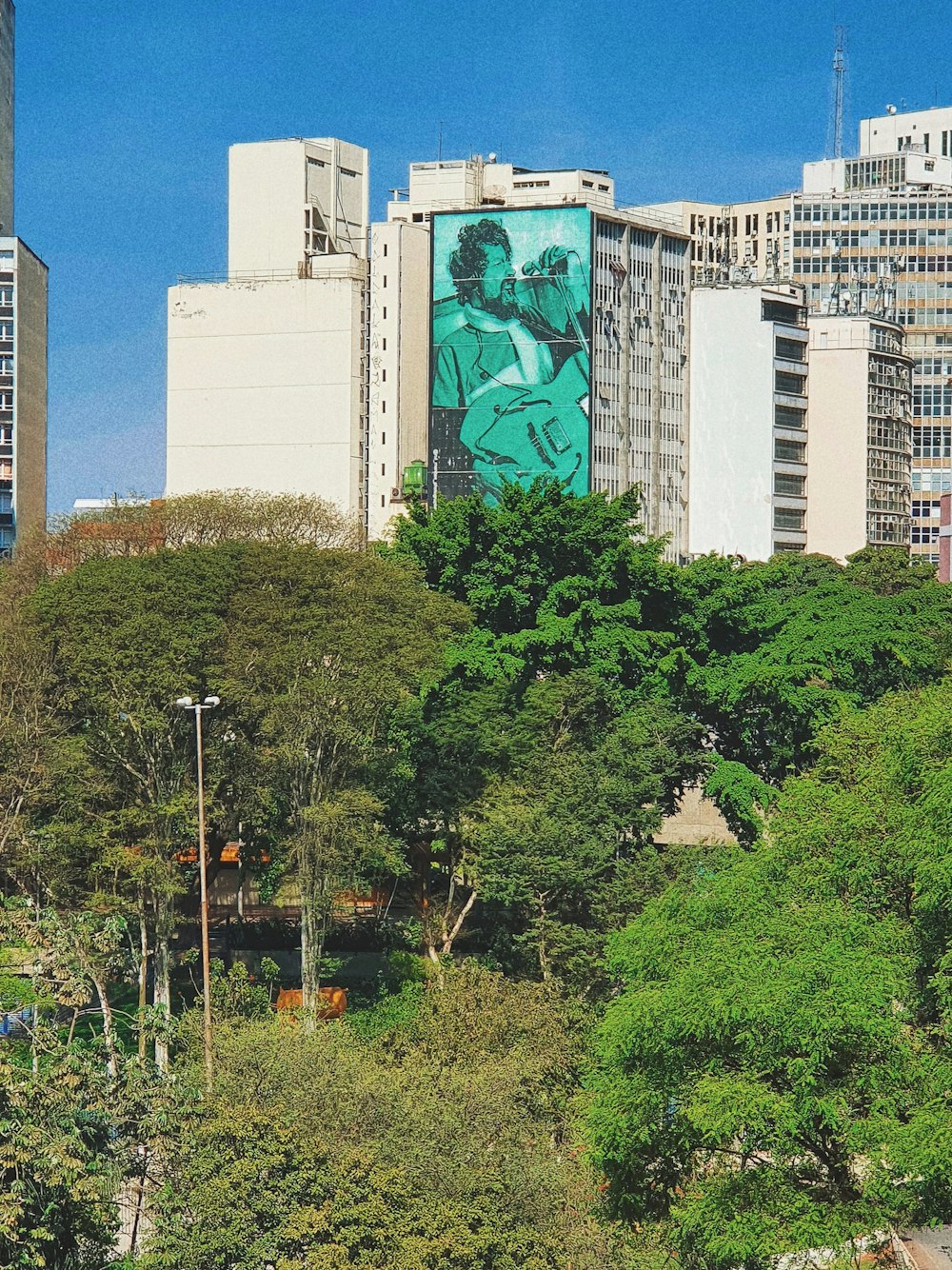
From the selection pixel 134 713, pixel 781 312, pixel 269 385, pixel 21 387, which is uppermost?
pixel 781 312

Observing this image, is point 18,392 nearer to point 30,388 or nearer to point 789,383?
point 30,388

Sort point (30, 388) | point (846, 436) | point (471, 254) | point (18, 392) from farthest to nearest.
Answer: point (30, 388) < point (18, 392) < point (846, 436) < point (471, 254)

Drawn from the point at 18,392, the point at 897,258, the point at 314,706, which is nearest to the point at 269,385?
the point at 18,392

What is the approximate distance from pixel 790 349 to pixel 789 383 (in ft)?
6.18

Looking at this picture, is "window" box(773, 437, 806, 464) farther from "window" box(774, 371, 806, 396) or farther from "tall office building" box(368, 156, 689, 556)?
"tall office building" box(368, 156, 689, 556)

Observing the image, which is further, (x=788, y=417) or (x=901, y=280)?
(x=901, y=280)

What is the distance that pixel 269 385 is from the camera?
4542 inches

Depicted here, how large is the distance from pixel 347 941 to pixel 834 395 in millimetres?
73025

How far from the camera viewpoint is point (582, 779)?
166 ft

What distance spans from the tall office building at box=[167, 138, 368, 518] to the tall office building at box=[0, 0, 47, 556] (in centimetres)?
1151

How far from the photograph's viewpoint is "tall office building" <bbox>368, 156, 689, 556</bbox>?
111 m

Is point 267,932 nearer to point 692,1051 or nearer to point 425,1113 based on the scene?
point 425,1113

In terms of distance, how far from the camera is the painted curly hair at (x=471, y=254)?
11219cm

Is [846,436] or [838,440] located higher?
[846,436]
